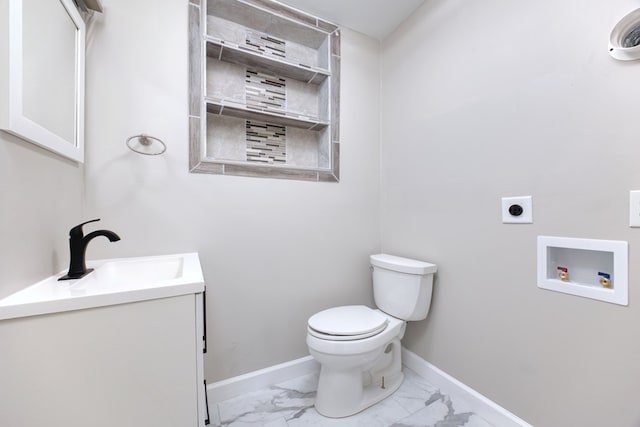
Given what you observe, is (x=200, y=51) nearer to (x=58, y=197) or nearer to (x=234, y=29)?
(x=234, y=29)

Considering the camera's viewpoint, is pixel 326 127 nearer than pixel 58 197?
No

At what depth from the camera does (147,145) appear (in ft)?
4.29

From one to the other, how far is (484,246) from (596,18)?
98 centimetres

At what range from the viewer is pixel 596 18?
37.5 inches

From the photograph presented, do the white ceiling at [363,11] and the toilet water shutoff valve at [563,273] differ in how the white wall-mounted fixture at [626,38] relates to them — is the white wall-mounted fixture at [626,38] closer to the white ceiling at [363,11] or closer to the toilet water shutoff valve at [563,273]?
the toilet water shutoff valve at [563,273]

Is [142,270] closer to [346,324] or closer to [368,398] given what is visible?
[346,324]

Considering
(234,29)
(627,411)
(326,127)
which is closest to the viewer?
(627,411)

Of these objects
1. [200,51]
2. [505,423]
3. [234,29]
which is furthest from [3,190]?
[505,423]

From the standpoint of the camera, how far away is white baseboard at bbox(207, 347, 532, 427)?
126 centimetres

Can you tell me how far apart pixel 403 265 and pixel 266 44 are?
1661 millimetres

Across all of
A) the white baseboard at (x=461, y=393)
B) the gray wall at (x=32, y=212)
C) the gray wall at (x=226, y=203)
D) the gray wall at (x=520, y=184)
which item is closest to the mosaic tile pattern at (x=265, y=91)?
the gray wall at (x=226, y=203)

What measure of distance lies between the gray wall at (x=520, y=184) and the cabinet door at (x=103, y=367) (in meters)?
1.34

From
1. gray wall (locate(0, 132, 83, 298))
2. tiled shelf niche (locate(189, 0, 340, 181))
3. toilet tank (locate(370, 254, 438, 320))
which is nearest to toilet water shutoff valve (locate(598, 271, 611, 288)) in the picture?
toilet tank (locate(370, 254, 438, 320))

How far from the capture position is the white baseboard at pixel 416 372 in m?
1.26
